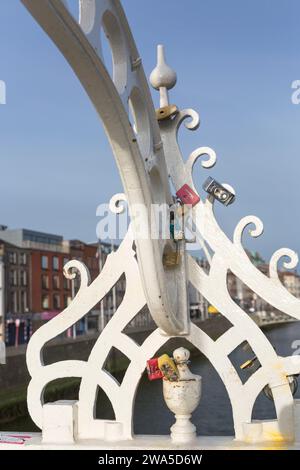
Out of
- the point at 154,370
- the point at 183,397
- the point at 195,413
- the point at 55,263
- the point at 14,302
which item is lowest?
the point at 195,413

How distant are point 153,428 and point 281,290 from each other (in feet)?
33.1

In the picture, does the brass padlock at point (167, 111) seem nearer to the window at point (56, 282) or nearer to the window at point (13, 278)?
the window at point (13, 278)

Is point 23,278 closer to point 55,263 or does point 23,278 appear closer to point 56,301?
point 55,263

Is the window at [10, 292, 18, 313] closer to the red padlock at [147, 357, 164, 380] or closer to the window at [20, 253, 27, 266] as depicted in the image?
the window at [20, 253, 27, 266]

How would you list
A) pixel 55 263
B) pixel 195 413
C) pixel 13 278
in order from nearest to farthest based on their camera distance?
pixel 195 413 → pixel 13 278 → pixel 55 263

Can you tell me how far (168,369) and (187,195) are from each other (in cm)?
195

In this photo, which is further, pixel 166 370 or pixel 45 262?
pixel 45 262

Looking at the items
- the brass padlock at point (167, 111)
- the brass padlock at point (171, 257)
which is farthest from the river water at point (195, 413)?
the brass padlock at point (167, 111)

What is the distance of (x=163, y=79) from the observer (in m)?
6.78

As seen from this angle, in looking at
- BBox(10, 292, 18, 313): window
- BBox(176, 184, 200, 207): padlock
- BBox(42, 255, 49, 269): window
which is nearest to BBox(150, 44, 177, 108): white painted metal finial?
BBox(176, 184, 200, 207): padlock

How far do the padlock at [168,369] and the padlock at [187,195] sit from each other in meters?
1.75

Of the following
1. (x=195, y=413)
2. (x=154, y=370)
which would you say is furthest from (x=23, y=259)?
(x=154, y=370)
